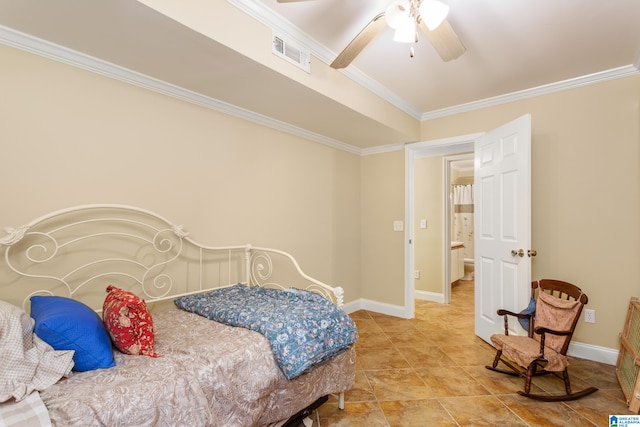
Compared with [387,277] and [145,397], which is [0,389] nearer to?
[145,397]

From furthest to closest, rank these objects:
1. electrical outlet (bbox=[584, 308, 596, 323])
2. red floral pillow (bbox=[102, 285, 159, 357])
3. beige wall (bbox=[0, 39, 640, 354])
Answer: electrical outlet (bbox=[584, 308, 596, 323]) < beige wall (bbox=[0, 39, 640, 354]) < red floral pillow (bbox=[102, 285, 159, 357])

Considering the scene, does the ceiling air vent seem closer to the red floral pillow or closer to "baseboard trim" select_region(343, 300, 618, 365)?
the red floral pillow

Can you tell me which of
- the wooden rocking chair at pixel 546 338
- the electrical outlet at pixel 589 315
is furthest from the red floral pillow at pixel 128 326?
the electrical outlet at pixel 589 315

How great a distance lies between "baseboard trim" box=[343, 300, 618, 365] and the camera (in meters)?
2.47

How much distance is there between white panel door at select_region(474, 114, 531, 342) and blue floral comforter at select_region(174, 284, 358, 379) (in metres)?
1.64

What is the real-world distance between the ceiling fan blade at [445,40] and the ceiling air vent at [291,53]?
772 millimetres

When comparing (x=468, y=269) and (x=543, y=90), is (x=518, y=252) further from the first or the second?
(x=468, y=269)

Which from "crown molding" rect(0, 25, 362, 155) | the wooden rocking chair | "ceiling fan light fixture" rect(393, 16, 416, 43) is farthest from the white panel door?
"crown molding" rect(0, 25, 362, 155)

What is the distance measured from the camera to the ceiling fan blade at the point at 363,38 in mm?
1554

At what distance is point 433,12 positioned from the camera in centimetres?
141

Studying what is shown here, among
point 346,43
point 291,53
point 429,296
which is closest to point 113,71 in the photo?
point 291,53

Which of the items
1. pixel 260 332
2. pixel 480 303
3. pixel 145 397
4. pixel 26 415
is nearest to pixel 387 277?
pixel 480 303

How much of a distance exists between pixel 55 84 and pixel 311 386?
217cm

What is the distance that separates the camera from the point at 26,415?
872 millimetres
